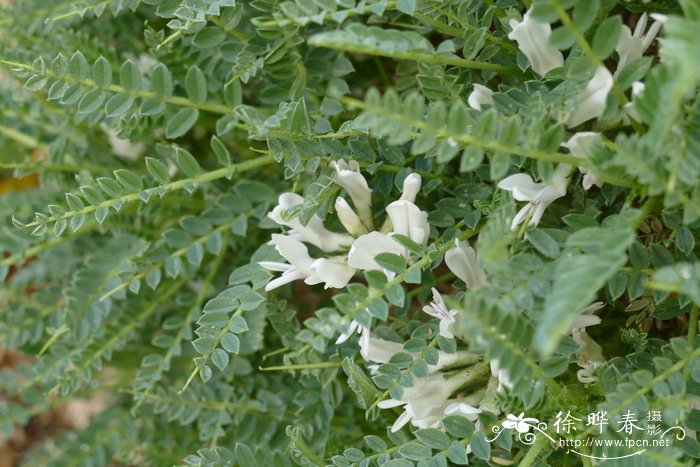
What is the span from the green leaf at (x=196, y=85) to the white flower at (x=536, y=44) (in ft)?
0.85

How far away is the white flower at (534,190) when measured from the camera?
509mm

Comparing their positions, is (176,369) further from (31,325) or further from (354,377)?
(354,377)

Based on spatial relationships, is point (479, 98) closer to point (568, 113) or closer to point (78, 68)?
point (568, 113)

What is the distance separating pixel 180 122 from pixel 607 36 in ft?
1.15

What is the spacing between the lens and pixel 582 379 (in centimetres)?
57

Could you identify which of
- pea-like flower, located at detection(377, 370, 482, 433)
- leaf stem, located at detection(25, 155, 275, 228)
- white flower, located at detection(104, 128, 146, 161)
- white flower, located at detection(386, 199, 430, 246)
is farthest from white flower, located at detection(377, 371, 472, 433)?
white flower, located at detection(104, 128, 146, 161)

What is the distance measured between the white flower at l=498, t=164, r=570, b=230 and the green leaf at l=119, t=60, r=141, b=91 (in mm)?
305

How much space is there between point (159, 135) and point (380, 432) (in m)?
0.37

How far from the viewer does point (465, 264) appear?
0.56m

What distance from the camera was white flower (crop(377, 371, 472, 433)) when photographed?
1.89 ft

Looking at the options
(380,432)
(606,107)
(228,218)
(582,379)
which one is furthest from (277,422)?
(606,107)

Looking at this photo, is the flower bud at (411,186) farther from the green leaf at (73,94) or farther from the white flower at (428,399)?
the green leaf at (73,94)

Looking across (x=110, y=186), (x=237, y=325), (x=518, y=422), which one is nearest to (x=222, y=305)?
(x=237, y=325)

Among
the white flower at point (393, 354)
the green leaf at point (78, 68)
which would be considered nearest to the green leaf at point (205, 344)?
the white flower at point (393, 354)
